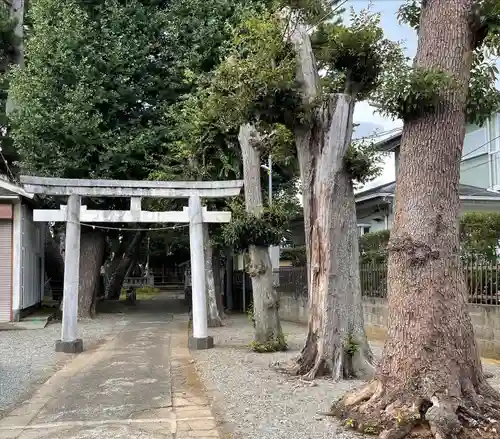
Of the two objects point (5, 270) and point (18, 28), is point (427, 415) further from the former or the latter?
point (18, 28)

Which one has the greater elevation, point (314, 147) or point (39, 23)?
point (39, 23)

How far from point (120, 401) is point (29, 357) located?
4.98 metres

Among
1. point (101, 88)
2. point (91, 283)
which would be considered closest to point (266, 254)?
point (101, 88)

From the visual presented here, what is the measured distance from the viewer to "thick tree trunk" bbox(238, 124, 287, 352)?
39.3 ft

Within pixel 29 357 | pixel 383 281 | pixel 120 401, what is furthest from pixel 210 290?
pixel 120 401

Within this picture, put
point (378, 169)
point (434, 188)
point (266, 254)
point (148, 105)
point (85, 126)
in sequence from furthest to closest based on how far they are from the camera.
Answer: point (148, 105) < point (85, 126) < point (266, 254) < point (378, 169) < point (434, 188)

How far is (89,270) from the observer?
20344mm

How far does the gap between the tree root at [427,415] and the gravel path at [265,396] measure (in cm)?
29

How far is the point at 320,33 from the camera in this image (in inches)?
389

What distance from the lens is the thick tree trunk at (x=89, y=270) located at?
65.6ft

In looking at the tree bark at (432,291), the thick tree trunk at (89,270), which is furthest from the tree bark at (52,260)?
the tree bark at (432,291)

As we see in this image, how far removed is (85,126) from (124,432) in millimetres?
12521

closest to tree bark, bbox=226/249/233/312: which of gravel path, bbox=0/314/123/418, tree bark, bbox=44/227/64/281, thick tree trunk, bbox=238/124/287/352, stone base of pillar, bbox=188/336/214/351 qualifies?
gravel path, bbox=0/314/123/418

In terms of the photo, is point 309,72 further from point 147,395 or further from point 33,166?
point 33,166
